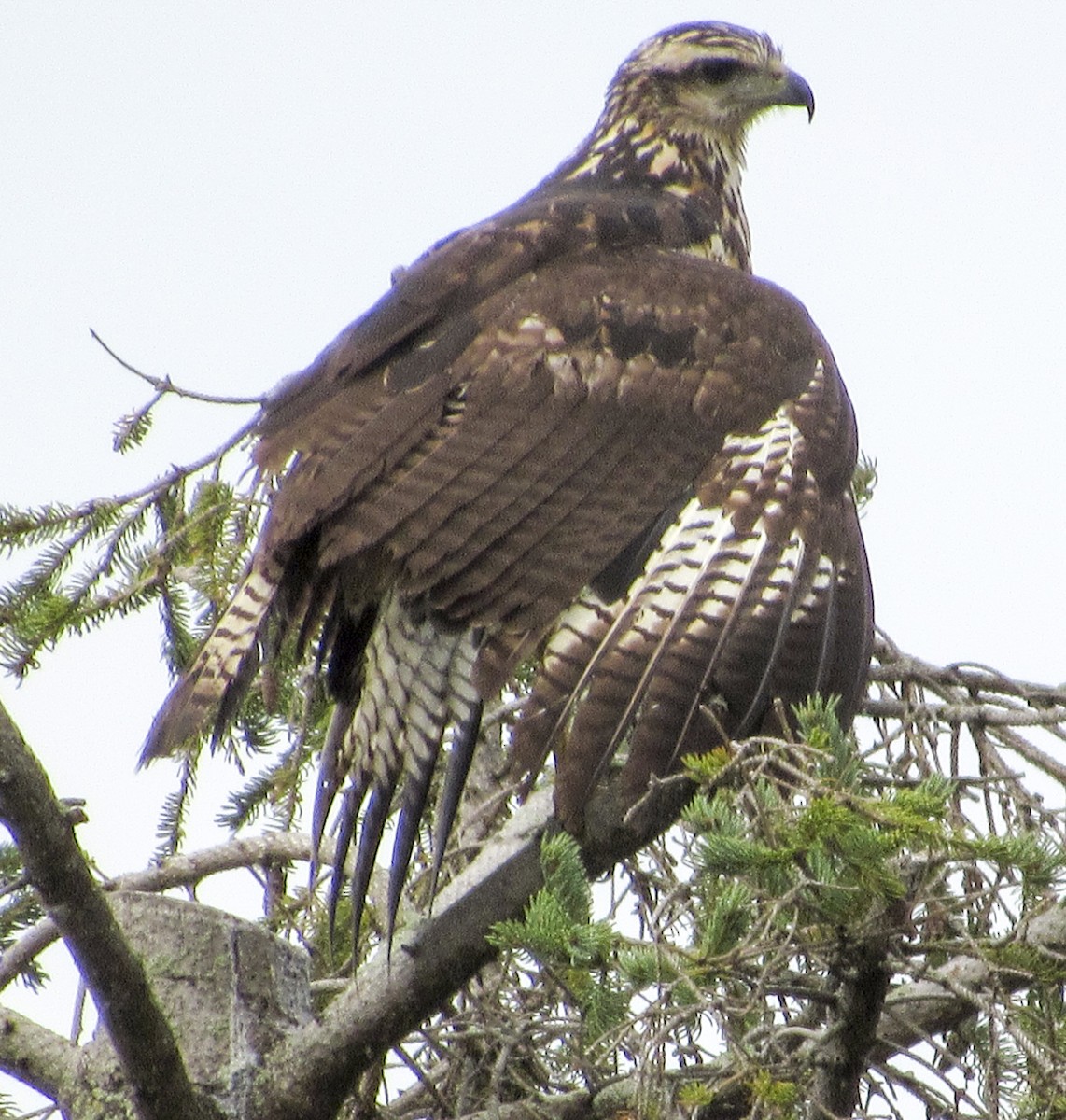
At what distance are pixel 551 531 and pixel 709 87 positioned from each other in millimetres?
2714

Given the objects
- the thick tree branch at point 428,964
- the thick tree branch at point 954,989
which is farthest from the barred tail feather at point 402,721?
the thick tree branch at point 954,989

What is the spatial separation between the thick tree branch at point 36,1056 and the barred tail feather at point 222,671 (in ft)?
1.86

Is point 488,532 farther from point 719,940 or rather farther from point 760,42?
point 760,42

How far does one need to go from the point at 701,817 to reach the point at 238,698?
1.53 m

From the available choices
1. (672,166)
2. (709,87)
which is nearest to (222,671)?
(672,166)

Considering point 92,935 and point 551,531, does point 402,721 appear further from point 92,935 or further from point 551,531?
point 92,935

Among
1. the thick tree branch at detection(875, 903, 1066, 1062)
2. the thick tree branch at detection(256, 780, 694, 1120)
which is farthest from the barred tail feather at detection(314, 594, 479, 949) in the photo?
the thick tree branch at detection(875, 903, 1066, 1062)

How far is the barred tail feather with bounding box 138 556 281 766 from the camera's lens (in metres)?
3.57

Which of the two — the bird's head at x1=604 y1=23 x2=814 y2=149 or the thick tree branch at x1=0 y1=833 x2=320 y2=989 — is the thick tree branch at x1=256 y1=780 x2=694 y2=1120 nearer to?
the thick tree branch at x1=0 y1=833 x2=320 y2=989

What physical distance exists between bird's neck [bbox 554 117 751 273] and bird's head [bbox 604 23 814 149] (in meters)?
0.03

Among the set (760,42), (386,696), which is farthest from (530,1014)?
(760,42)

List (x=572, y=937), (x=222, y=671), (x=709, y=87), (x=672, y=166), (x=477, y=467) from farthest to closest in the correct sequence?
1. (x=709, y=87)
2. (x=672, y=166)
3. (x=477, y=467)
4. (x=222, y=671)
5. (x=572, y=937)

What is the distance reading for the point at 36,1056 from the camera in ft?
10.6

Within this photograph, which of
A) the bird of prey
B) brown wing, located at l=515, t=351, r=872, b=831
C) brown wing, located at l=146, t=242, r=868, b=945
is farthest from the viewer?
brown wing, located at l=146, t=242, r=868, b=945
